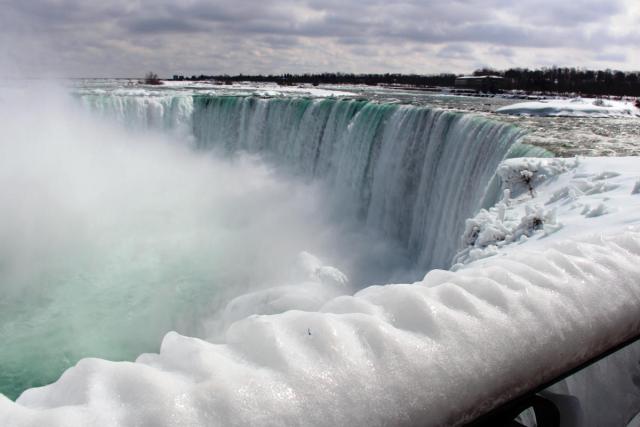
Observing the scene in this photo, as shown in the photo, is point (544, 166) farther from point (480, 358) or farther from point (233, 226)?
point (233, 226)

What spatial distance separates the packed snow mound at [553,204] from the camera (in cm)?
422

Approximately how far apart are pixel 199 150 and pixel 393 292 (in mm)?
22292

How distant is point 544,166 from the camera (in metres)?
6.43

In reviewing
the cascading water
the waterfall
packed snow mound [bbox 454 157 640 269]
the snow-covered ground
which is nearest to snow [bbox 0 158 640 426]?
packed snow mound [bbox 454 157 640 269]

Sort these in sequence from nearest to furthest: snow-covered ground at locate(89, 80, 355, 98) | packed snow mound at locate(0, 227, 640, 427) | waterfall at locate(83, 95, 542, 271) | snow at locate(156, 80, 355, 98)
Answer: packed snow mound at locate(0, 227, 640, 427)
waterfall at locate(83, 95, 542, 271)
snow-covered ground at locate(89, 80, 355, 98)
snow at locate(156, 80, 355, 98)

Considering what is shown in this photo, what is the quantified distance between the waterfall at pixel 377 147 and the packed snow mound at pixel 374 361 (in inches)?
241

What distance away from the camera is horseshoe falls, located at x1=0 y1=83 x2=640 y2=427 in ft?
3.48

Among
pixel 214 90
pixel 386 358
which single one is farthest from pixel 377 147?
pixel 214 90

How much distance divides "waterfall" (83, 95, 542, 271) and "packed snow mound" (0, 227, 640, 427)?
6109 millimetres

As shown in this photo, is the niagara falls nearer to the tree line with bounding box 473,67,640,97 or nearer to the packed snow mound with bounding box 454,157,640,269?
the packed snow mound with bounding box 454,157,640,269

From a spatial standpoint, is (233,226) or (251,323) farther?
(233,226)

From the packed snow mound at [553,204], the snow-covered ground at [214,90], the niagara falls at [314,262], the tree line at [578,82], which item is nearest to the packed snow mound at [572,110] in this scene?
the niagara falls at [314,262]

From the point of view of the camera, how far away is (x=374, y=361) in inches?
43.6

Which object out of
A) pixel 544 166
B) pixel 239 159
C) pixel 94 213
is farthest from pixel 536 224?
pixel 239 159
